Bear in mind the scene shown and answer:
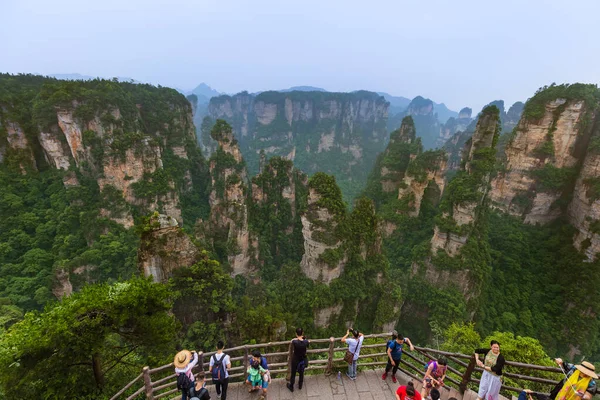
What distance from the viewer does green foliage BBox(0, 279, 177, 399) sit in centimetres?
724

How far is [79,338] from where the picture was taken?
757 centimetres

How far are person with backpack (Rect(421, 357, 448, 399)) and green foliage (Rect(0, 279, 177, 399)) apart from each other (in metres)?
7.75

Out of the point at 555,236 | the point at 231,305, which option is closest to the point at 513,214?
the point at 555,236

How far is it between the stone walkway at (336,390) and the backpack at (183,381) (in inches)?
59.4

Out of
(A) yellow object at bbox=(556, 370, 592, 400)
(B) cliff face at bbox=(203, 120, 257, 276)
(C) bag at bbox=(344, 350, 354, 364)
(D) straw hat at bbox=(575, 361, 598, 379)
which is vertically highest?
(D) straw hat at bbox=(575, 361, 598, 379)

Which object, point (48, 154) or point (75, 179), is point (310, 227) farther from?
point (48, 154)

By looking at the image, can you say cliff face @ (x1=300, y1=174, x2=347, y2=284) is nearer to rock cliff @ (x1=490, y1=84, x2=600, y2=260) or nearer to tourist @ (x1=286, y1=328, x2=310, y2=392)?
tourist @ (x1=286, y1=328, x2=310, y2=392)

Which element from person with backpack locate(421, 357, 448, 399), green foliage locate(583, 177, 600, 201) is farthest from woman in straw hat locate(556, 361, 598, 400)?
green foliage locate(583, 177, 600, 201)

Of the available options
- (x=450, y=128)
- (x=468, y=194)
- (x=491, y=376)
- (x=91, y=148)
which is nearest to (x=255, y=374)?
(x=491, y=376)

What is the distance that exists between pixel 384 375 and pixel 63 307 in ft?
30.3

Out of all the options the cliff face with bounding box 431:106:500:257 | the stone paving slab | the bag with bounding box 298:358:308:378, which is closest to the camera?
the bag with bounding box 298:358:308:378

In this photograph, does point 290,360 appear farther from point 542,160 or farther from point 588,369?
point 542,160

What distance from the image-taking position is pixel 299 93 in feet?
430

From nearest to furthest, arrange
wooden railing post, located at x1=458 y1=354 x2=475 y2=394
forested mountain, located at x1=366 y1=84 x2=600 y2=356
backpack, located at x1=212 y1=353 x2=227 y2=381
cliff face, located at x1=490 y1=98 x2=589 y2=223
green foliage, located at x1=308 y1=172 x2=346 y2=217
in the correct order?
wooden railing post, located at x1=458 y1=354 x2=475 y2=394 < backpack, located at x1=212 y1=353 x2=227 y2=381 < green foliage, located at x1=308 y1=172 x2=346 y2=217 < forested mountain, located at x1=366 y1=84 x2=600 y2=356 < cliff face, located at x1=490 y1=98 x2=589 y2=223
